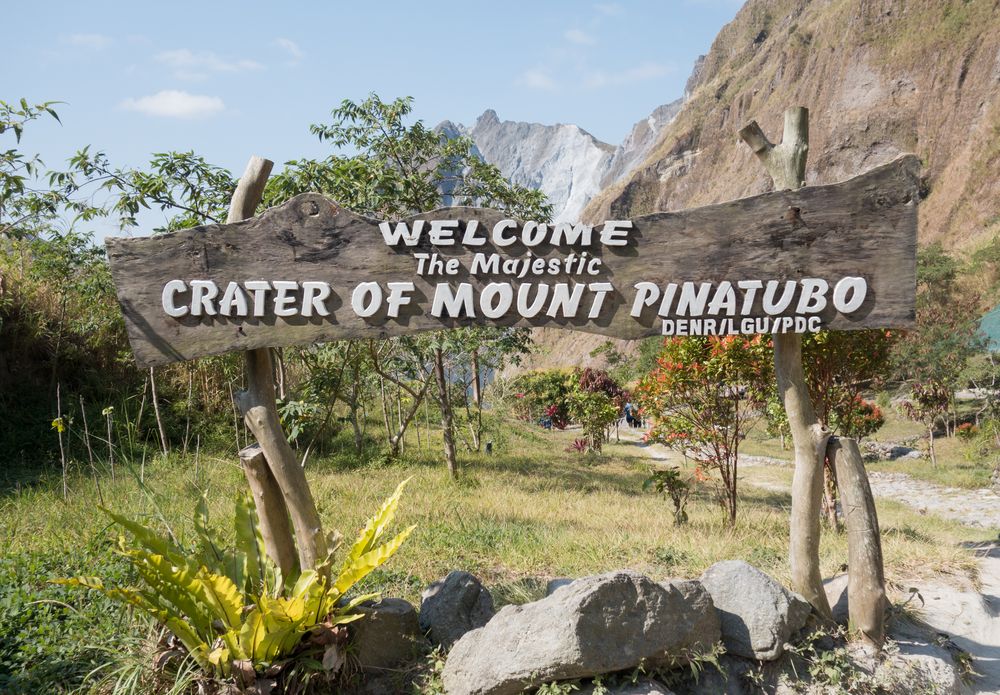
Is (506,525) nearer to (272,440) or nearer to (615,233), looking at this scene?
(272,440)

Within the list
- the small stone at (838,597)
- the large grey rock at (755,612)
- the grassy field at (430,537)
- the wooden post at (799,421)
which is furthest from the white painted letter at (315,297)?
the small stone at (838,597)

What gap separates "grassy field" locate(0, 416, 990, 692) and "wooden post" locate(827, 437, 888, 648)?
1.16m

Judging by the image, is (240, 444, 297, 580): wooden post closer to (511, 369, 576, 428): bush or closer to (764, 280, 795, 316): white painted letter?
(764, 280, 795, 316): white painted letter

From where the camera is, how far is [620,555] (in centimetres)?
496

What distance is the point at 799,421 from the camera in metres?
3.47

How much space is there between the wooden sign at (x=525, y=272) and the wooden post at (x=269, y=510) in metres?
0.62

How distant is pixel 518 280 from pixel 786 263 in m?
1.37

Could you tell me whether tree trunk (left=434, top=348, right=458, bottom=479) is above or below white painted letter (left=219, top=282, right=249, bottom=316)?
below

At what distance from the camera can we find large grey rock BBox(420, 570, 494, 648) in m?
3.47

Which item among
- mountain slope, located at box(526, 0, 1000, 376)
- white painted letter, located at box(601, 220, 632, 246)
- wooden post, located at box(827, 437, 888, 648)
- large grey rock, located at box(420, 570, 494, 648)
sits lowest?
large grey rock, located at box(420, 570, 494, 648)

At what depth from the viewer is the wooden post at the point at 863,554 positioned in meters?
3.37

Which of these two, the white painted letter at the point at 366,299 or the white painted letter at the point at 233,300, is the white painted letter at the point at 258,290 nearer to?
the white painted letter at the point at 233,300

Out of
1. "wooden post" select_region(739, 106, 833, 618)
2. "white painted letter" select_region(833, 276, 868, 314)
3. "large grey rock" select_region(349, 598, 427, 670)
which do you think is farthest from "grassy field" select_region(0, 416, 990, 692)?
"white painted letter" select_region(833, 276, 868, 314)

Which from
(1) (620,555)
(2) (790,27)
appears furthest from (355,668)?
(2) (790,27)
